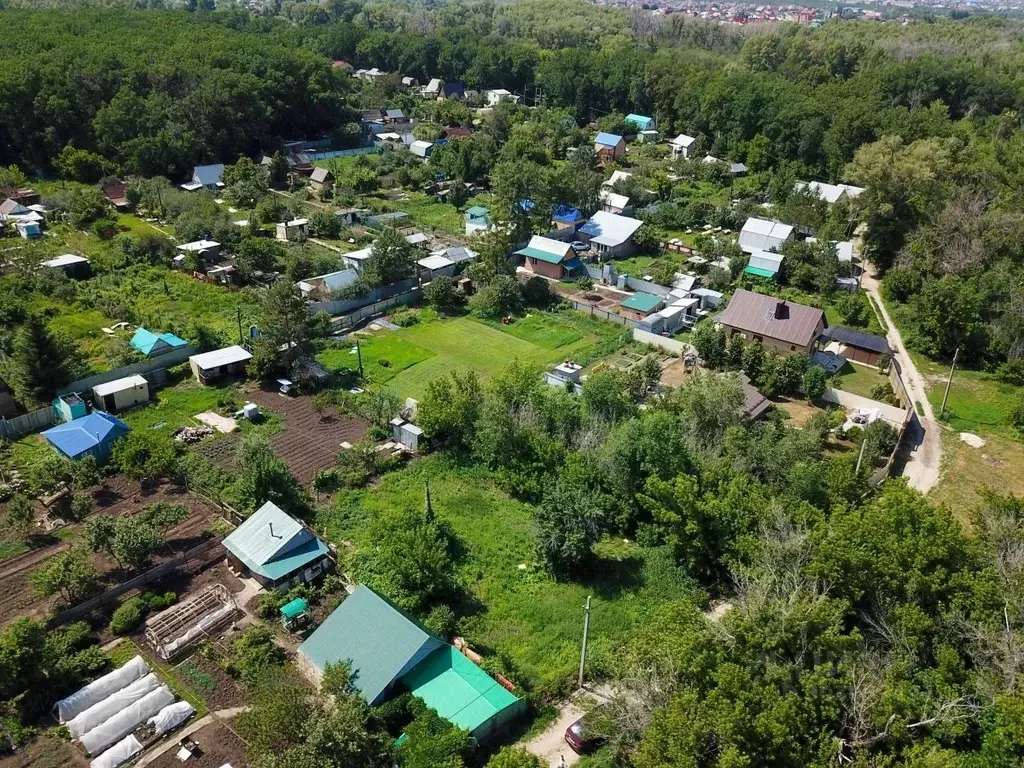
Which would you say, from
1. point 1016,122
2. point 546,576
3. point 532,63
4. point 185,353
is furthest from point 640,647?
point 532,63

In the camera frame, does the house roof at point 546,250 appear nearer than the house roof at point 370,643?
No

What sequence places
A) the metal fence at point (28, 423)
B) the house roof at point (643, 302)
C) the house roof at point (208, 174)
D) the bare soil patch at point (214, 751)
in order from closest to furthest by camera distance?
1. the bare soil patch at point (214, 751)
2. the metal fence at point (28, 423)
3. the house roof at point (643, 302)
4. the house roof at point (208, 174)

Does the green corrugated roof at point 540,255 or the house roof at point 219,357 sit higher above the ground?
the green corrugated roof at point 540,255

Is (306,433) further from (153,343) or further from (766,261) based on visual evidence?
(766,261)

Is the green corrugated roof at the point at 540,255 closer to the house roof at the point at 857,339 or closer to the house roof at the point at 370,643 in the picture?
the house roof at the point at 857,339

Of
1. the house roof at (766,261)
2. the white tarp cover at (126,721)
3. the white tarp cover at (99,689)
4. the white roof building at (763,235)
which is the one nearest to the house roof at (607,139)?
the white roof building at (763,235)

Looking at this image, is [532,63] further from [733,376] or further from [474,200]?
[733,376]

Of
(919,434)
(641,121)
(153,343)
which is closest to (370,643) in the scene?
(153,343)
